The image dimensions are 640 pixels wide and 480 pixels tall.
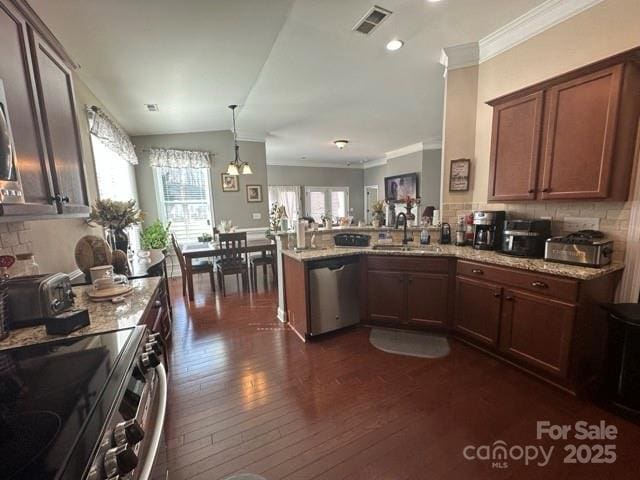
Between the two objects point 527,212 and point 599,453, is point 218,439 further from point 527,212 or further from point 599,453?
point 527,212

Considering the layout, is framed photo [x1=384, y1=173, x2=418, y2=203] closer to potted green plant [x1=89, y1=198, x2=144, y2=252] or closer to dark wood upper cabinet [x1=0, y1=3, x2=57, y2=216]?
potted green plant [x1=89, y1=198, x2=144, y2=252]

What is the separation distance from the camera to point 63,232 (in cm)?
221

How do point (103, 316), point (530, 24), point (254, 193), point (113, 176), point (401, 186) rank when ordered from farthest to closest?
point (401, 186) < point (254, 193) < point (113, 176) < point (530, 24) < point (103, 316)

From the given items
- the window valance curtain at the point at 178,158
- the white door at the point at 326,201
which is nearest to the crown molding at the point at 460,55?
the window valance curtain at the point at 178,158

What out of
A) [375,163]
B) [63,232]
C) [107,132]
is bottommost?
[63,232]

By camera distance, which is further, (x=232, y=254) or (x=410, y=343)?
(x=232, y=254)

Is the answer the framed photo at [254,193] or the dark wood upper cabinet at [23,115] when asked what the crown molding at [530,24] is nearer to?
the dark wood upper cabinet at [23,115]

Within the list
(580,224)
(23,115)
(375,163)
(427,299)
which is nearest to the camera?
(23,115)

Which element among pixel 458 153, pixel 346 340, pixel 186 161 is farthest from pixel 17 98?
pixel 186 161

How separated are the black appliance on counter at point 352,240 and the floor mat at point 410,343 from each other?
95cm

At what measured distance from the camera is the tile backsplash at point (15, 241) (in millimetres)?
1391

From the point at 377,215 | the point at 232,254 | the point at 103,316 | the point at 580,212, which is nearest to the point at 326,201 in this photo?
the point at 232,254

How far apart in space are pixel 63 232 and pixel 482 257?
3507mm

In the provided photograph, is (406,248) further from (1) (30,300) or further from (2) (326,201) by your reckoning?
(2) (326,201)
